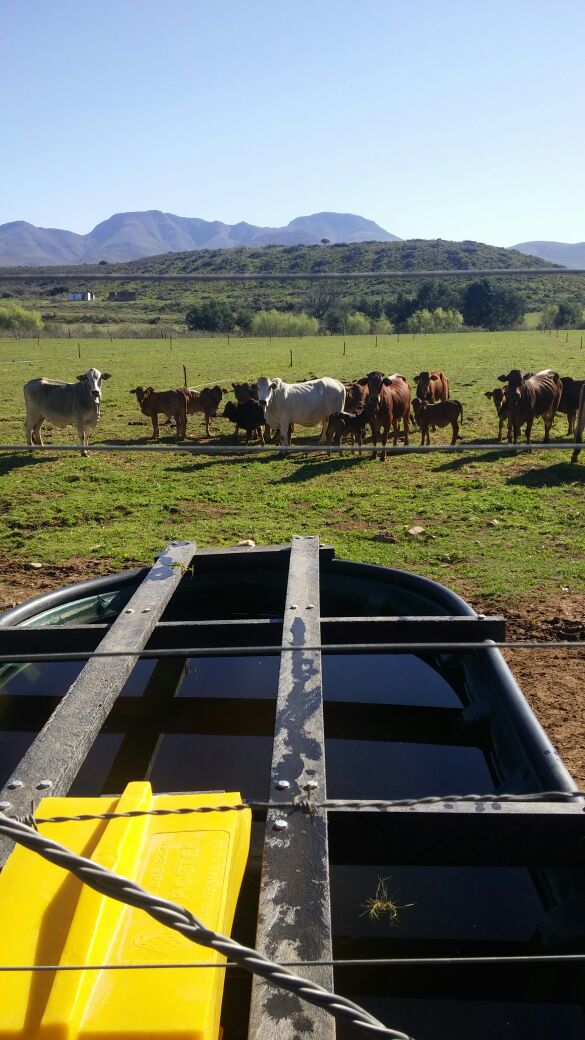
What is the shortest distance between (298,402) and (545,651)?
33.1ft

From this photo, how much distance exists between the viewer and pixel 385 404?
14.0m

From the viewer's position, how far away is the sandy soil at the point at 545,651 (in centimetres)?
441

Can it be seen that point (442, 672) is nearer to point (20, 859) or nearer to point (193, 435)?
point (20, 859)

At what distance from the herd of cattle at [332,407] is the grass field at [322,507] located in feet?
2.53

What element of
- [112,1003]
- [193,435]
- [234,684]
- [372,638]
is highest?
[112,1003]

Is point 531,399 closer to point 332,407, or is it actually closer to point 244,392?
point 332,407

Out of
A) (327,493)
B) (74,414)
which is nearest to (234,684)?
(327,493)

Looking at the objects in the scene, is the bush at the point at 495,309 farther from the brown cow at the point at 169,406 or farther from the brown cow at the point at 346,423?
the brown cow at the point at 169,406

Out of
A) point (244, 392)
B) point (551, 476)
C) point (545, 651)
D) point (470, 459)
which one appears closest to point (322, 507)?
point (551, 476)

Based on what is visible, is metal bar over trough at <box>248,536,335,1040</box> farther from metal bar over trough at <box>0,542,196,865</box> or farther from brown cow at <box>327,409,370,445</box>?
brown cow at <box>327,409,370,445</box>

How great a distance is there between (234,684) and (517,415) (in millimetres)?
11487

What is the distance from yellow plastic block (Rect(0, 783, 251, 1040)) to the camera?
5.09ft

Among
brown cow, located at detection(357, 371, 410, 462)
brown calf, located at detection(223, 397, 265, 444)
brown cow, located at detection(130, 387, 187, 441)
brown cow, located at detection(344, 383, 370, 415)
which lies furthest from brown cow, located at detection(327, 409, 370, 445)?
brown cow, located at detection(130, 387, 187, 441)

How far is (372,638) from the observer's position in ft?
12.4
